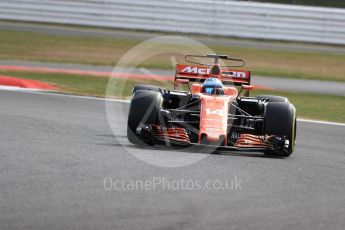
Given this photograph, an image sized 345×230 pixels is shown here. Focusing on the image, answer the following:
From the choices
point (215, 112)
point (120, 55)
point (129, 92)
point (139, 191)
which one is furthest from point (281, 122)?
point (120, 55)

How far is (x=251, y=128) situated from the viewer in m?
10.8

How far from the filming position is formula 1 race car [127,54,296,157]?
33.8 feet

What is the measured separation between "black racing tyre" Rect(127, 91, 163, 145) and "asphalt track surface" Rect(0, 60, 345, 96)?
10.6 meters

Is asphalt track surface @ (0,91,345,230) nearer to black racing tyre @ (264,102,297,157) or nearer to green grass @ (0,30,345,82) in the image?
black racing tyre @ (264,102,297,157)

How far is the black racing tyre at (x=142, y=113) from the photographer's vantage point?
10594 millimetres

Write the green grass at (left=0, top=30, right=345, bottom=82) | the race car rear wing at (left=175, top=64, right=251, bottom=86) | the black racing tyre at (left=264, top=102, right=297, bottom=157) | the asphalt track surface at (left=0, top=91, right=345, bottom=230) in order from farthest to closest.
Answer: the green grass at (left=0, top=30, right=345, bottom=82)
the race car rear wing at (left=175, top=64, right=251, bottom=86)
the black racing tyre at (left=264, top=102, right=297, bottom=157)
the asphalt track surface at (left=0, top=91, right=345, bottom=230)

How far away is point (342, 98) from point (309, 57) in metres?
7.13

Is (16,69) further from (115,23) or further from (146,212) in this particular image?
(146,212)

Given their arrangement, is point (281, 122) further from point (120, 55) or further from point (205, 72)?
point (120, 55)

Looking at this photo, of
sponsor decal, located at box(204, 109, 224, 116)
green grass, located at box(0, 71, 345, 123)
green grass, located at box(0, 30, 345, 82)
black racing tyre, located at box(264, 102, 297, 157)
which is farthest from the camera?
green grass, located at box(0, 30, 345, 82)

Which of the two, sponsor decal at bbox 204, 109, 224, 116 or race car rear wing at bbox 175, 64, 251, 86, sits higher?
race car rear wing at bbox 175, 64, 251, 86

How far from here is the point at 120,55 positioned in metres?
25.7

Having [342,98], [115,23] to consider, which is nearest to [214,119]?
[342,98]

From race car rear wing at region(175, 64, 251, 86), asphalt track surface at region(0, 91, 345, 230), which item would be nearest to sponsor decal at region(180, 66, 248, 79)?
race car rear wing at region(175, 64, 251, 86)
